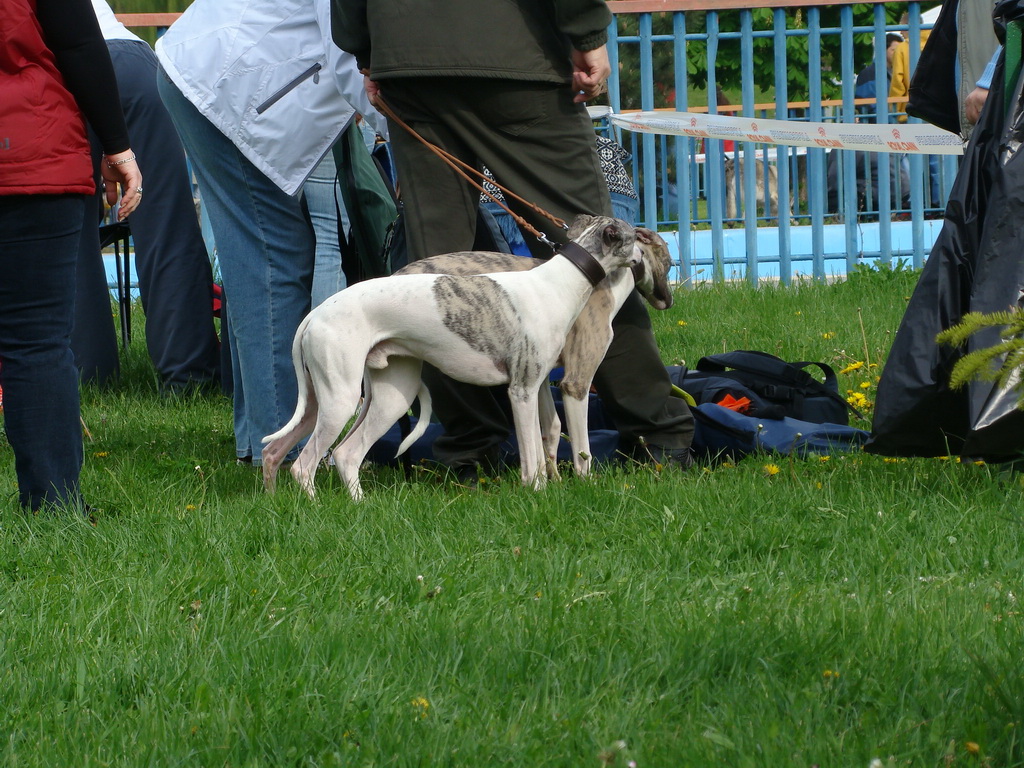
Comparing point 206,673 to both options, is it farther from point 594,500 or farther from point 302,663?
point 594,500

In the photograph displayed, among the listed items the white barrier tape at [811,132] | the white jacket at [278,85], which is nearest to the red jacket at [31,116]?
the white jacket at [278,85]

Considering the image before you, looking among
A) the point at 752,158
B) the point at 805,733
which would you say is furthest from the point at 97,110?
the point at 752,158

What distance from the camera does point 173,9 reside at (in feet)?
43.7

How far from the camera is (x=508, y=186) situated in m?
4.04

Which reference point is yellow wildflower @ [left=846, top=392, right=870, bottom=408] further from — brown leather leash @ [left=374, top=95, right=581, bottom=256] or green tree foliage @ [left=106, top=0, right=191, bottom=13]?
green tree foliage @ [left=106, top=0, right=191, bottom=13]

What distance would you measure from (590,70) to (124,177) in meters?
1.44

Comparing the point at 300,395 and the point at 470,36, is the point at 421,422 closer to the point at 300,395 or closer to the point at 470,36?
the point at 300,395

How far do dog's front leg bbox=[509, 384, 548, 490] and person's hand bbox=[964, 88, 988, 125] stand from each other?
1.67m

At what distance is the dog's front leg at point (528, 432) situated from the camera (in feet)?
12.7

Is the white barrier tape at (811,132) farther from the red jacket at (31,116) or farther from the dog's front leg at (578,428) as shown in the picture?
the red jacket at (31,116)

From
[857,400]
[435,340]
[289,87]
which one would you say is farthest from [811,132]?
[435,340]

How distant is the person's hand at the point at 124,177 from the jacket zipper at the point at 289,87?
66 cm

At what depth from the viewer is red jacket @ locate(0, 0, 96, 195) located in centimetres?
323

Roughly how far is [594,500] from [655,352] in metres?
0.92
